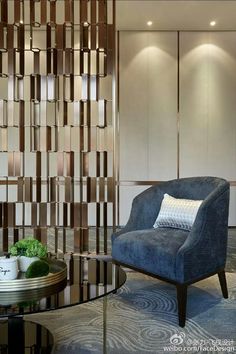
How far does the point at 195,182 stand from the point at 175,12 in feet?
9.88

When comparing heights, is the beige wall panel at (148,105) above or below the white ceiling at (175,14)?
below

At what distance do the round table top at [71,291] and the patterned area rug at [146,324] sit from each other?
0.12m

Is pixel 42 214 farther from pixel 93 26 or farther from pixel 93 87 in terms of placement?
pixel 93 26

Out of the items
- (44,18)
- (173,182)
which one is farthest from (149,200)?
(44,18)

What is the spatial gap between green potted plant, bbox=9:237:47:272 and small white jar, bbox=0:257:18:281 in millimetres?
108

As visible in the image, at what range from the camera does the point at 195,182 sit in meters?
2.88

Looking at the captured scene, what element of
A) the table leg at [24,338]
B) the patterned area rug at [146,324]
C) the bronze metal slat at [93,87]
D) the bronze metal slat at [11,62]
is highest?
the bronze metal slat at [11,62]

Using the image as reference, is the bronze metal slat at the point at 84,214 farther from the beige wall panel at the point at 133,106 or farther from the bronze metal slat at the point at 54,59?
the beige wall panel at the point at 133,106

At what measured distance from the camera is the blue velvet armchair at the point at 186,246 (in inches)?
86.5

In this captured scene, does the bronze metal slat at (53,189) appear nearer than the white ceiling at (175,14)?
Yes

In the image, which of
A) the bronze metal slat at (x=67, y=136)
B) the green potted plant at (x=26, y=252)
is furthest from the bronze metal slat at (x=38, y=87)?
the green potted plant at (x=26, y=252)

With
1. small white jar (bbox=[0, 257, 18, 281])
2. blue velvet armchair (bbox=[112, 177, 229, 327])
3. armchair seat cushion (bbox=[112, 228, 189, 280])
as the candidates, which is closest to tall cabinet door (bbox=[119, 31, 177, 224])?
blue velvet armchair (bbox=[112, 177, 229, 327])

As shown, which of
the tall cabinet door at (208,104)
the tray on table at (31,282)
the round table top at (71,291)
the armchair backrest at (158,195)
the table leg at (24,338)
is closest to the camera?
the round table top at (71,291)

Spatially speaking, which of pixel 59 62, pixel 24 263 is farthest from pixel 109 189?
pixel 24 263
